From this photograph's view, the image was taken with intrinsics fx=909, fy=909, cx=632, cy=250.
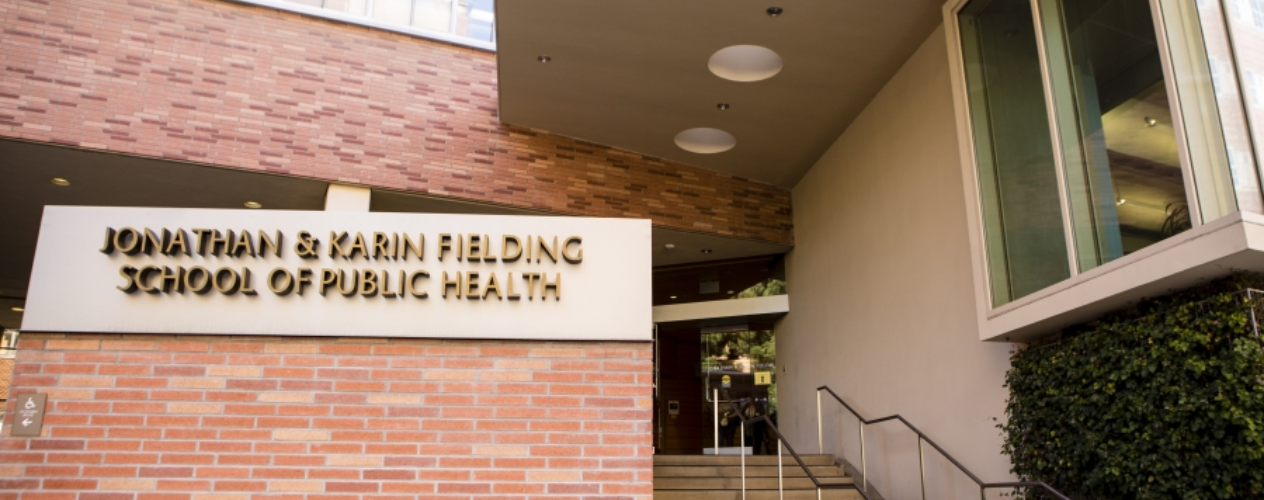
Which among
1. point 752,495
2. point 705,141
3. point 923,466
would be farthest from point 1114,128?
point 705,141

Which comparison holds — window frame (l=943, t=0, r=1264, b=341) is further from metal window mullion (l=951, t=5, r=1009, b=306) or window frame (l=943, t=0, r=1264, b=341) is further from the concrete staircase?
the concrete staircase

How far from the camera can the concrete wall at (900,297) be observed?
26.0 feet

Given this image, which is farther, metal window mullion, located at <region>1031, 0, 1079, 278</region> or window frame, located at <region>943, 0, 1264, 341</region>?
metal window mullion, located at <region>1031, 0, 1079, 278</region>

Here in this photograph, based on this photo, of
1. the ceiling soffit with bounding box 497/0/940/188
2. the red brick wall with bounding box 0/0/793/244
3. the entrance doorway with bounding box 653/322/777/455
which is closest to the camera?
the ceiling soffit with bounding box 497/0/940/188

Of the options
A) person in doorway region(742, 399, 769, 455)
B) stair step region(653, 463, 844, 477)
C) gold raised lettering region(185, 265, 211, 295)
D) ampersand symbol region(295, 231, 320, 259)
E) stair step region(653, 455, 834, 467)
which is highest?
ampersand symbol region(295, 231, 320, 259)

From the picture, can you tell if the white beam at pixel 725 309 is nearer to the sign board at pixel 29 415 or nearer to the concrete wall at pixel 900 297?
the concrete wall at pixel 900 297

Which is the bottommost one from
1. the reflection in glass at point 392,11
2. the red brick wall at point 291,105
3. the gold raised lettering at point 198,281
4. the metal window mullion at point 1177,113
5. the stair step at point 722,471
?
the stair step at point 722,471

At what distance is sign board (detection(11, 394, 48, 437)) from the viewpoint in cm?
423

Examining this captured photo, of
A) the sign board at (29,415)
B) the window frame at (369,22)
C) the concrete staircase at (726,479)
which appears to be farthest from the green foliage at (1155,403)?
the window frame at (369,22)

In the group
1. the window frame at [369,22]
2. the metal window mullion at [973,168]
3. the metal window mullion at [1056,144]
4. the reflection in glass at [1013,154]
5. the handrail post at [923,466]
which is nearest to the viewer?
the metal window mullion at [1056,144]

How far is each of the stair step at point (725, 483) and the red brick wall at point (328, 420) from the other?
12.1 ft

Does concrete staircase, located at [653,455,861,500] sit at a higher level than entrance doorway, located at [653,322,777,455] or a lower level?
lower

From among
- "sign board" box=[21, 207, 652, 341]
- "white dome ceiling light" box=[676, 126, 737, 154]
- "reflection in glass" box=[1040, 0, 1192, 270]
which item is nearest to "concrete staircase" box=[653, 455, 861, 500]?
"reflection in glass" box=[1040, 0, 1192, 270]

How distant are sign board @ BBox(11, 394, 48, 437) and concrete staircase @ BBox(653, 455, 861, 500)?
476 centimetres
